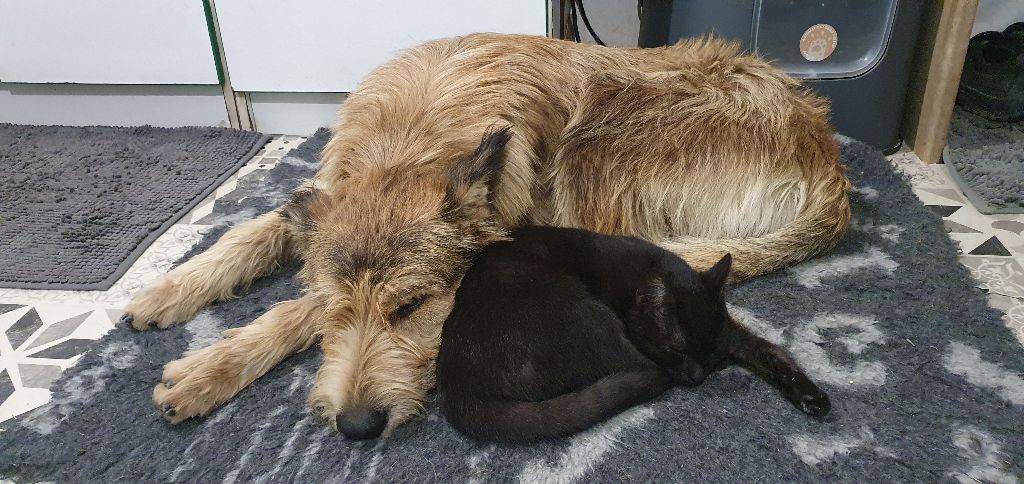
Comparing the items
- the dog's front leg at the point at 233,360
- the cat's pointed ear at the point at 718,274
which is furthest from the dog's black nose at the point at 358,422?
the cat's pointed ear at the point at 718,274

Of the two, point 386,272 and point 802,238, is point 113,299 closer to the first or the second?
point 386,272

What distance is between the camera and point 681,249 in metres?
1.87

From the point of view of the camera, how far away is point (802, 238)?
191cm

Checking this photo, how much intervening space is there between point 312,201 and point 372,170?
155 millimetres

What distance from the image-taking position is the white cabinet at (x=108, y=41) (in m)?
3.08

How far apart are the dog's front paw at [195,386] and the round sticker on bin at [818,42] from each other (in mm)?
2440

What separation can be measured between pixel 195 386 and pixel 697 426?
1115 millimetres

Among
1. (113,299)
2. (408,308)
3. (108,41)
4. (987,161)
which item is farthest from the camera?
(108,41)

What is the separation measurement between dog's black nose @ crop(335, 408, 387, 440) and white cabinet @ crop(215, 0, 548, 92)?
1.97m

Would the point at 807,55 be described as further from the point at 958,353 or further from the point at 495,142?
→ the point at 495,142

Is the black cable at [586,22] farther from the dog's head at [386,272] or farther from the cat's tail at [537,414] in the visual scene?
the cat's tail at [537,414]

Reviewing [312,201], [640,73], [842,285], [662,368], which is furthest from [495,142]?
[842,285]

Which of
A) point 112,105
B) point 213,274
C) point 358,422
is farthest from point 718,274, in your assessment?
point 112,105

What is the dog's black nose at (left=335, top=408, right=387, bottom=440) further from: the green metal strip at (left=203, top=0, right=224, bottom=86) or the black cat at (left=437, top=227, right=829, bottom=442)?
the green metal strip at (left=203, top=0, right=224, bottom=86)
